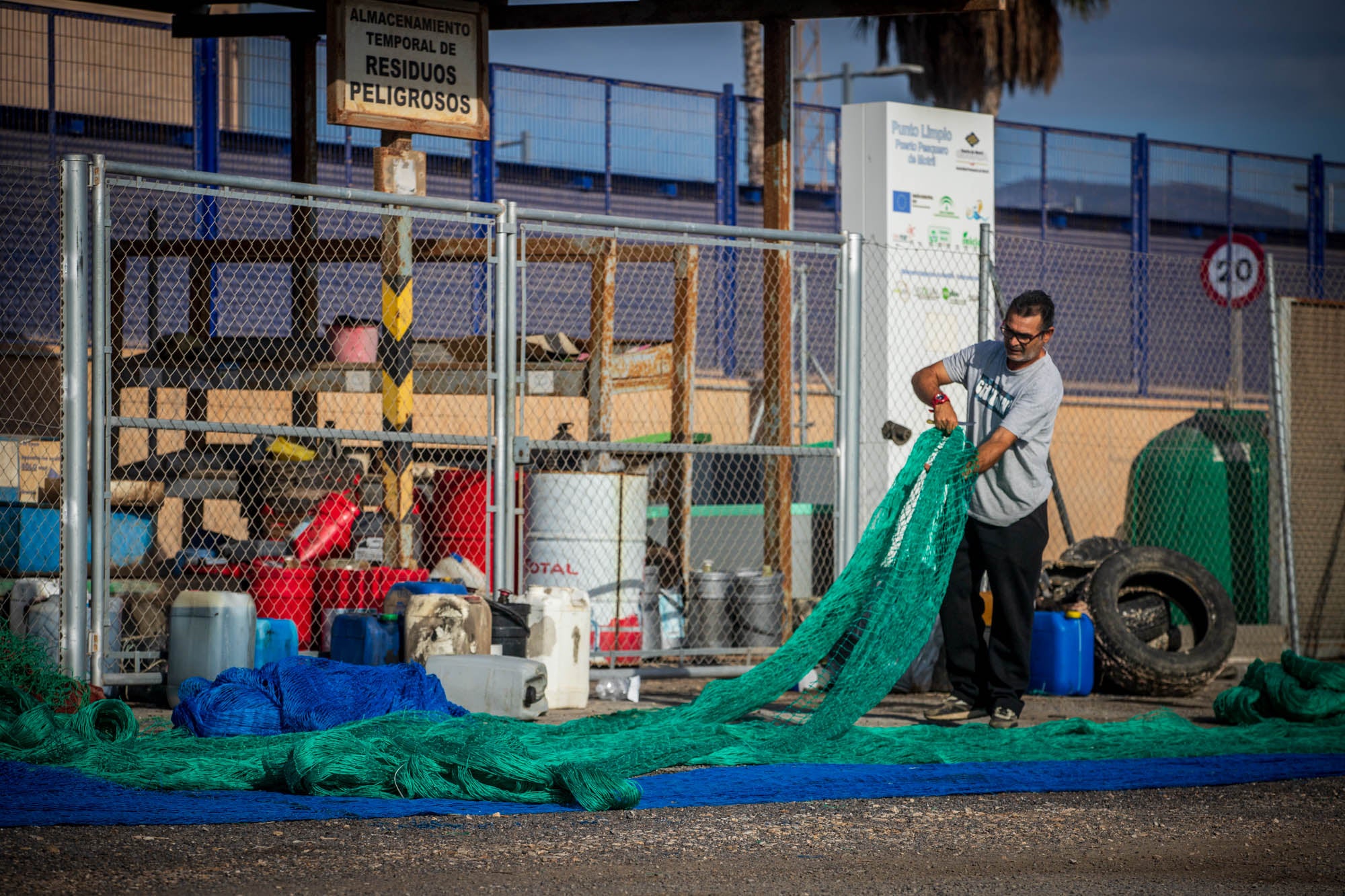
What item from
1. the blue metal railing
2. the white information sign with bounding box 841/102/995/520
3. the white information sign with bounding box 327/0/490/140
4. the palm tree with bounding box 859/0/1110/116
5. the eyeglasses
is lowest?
the eyeglasses

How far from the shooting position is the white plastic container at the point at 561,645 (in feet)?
24.2

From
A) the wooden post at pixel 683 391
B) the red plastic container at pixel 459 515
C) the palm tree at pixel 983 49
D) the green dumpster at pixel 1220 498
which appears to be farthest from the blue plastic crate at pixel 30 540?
the palm tree at pixel 983 49

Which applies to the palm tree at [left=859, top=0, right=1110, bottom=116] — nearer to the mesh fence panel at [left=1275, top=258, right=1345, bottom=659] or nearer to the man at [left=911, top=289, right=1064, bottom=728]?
the mesh fence panel at [left=1275, top=258, right=1345, bottom=659]

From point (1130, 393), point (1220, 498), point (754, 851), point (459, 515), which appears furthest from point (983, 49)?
point (754, 851)

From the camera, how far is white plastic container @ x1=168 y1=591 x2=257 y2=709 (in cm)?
698

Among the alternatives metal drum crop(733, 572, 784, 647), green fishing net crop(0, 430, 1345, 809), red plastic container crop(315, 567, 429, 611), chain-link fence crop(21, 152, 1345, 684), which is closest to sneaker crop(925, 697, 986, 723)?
green fishing net crop(0, 430, 1345, 809)

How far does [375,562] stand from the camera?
8.69 metres

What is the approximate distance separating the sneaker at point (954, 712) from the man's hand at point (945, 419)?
124cm

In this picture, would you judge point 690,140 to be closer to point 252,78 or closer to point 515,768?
point 252,78

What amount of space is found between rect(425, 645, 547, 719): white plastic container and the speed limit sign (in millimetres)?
7793

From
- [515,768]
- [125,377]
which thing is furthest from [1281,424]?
[125,377]

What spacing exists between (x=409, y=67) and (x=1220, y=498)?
7110mm

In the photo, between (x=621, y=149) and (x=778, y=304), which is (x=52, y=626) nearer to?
(x=778, y=304)

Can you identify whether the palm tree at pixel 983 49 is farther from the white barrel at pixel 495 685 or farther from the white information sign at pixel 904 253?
the white barrel at pixel 495 685
